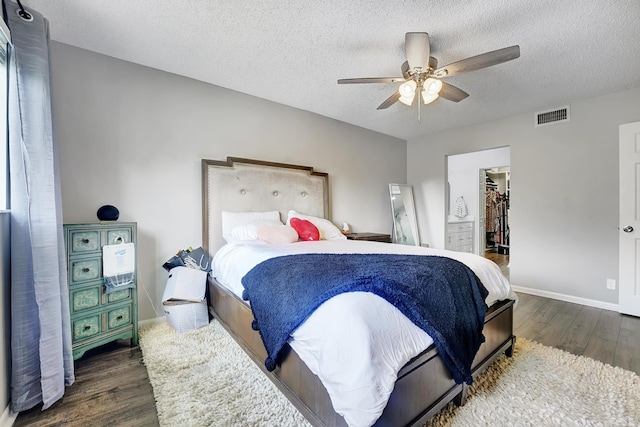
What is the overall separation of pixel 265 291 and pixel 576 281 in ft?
13.1

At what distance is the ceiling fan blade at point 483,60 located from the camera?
5.74 ft

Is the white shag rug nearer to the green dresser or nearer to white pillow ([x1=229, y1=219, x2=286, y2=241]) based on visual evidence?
the green dresser

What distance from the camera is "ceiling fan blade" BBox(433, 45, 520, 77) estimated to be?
1750mm

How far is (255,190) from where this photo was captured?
3.20 metres

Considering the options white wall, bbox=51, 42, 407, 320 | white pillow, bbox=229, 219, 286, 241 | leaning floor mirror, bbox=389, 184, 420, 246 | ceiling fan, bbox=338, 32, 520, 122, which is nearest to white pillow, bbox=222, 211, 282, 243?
white pillow, bbox=229, 219, 286, 241

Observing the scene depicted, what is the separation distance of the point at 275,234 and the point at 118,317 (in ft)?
4.71

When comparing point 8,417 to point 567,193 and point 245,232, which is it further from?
point 567,193

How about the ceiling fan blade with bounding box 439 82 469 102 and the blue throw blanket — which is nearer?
the blue throw blanket

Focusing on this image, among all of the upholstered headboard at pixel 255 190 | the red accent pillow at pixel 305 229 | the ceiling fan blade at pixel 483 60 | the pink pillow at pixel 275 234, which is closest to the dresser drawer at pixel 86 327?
the upholstered headboard at pixel 255 190

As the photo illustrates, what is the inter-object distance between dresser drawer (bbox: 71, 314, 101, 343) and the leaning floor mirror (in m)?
4.11

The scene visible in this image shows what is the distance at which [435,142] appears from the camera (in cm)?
472

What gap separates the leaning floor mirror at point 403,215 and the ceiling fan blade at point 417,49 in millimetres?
2832

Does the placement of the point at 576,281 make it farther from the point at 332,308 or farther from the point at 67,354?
the point at 67,354

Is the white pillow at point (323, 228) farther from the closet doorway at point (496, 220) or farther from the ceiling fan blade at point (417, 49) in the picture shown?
the closet doorway at point (496, 220)
